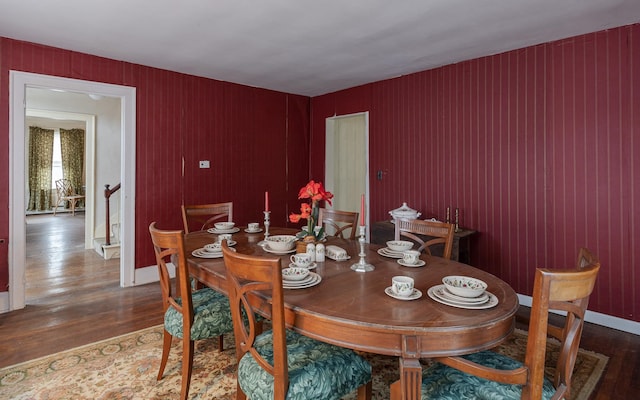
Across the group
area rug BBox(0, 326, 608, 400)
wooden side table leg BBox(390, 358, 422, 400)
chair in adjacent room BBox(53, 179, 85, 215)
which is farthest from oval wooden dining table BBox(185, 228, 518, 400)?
chair in adjacent room BBox(53, 179, 85, 215)

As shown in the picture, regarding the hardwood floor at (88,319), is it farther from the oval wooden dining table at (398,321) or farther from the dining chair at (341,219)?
the dining chair at (341,219)

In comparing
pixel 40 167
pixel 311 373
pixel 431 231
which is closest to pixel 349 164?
pixel 431 231

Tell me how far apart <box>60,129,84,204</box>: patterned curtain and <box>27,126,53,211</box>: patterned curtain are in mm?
316

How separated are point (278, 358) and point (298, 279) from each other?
1.19 ft

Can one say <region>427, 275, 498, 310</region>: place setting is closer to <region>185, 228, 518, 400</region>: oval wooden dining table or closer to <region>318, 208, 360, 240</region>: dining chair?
<region>185, 228, 518, 400</region>: oval wooden dining table

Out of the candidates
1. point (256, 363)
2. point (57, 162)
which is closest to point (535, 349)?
Result: point (256, 363)

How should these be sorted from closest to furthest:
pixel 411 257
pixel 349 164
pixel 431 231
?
1. pixel 411 257
2. pixel 431 231
3. pixel 349 164

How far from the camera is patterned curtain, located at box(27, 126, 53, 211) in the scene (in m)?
9.59

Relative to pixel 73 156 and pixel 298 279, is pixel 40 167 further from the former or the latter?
pixel 298 279

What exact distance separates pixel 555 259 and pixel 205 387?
9.90ft

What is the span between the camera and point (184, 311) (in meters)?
1.87

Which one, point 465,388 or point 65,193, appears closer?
point 465,388

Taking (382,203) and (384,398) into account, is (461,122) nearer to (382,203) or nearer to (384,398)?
(382,203)

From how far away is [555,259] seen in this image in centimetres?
317
